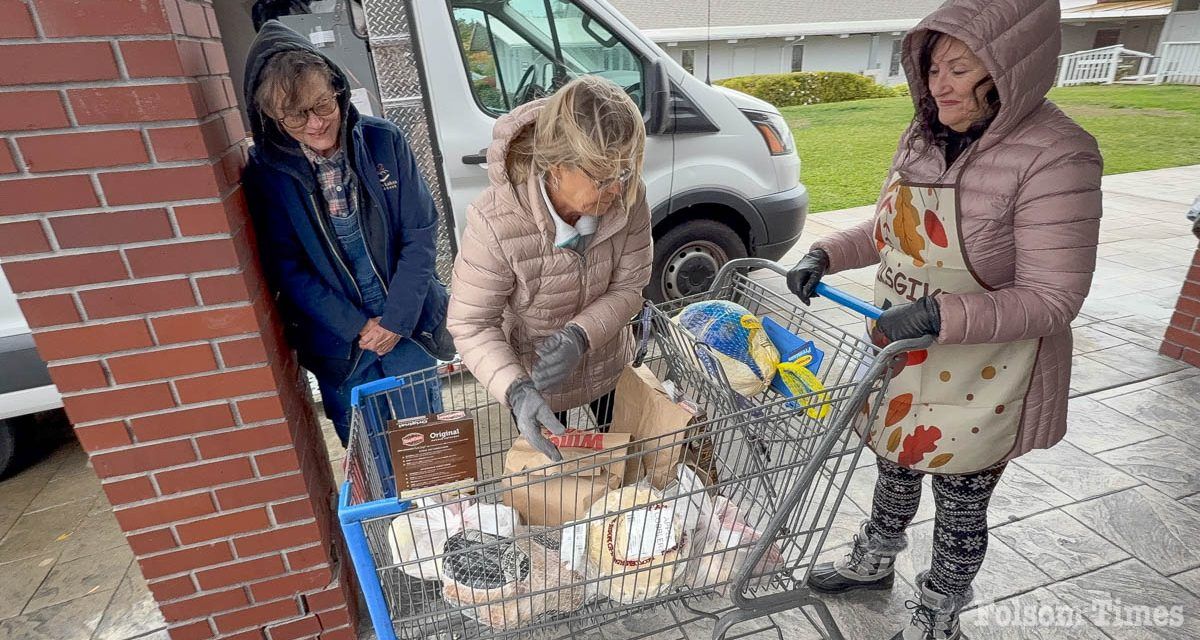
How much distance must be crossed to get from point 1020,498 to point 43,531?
4.40m

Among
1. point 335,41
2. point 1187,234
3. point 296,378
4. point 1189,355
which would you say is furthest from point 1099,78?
point 296,378

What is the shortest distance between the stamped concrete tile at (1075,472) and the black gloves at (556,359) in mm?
2390

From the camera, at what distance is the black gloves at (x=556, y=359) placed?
5.24ft

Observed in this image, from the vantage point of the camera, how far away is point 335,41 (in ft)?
13.1

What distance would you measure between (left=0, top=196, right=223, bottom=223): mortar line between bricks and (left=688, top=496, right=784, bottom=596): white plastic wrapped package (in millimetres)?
1443

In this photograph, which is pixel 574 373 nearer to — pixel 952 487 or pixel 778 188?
pixel 952 487

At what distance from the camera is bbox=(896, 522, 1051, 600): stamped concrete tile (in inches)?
91.5

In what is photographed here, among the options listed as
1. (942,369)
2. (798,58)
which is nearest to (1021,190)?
(942,369)

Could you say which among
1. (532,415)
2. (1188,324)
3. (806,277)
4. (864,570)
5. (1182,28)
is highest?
(1182,28)

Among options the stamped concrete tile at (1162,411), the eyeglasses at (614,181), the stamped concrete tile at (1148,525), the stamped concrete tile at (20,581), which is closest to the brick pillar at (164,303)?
the eyeglasses at (614,181)

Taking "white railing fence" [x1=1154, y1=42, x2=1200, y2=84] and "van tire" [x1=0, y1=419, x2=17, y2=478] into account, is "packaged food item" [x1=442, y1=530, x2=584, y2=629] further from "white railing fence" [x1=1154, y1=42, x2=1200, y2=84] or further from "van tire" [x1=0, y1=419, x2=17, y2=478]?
"white railing fence" [x1=1154, y1=42, x2=1200, y2=84]

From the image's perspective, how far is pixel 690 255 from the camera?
4371 mm

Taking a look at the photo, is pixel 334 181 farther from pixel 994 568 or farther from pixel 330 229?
pixel 994 568

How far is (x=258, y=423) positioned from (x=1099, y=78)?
30.3 metres
